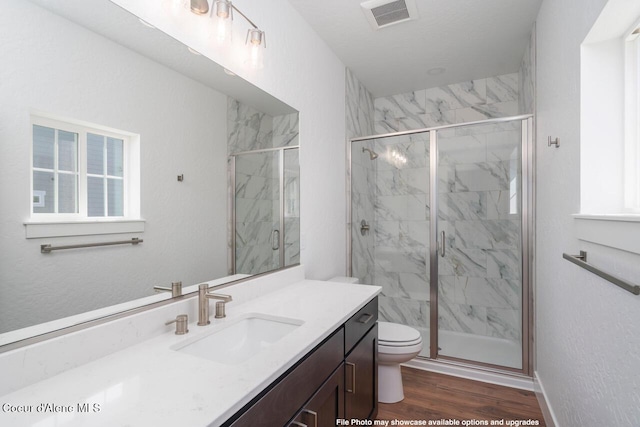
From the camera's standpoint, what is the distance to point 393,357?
198 centimetres

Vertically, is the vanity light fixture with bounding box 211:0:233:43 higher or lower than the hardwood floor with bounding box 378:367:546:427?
higher

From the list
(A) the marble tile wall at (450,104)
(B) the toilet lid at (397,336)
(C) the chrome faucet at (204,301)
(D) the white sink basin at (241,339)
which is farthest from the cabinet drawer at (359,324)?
(A) the marble tile wall at (450,104)

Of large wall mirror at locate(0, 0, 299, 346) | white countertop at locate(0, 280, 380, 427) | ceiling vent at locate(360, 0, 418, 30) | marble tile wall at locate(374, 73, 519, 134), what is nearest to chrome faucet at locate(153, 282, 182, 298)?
large wall mirror at locate(0, 0, 299, 346)

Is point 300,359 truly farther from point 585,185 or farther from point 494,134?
point 494,134

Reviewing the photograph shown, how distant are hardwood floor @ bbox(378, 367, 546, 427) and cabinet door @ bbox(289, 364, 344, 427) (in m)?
0.84

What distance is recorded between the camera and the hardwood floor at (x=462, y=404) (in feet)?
6.11

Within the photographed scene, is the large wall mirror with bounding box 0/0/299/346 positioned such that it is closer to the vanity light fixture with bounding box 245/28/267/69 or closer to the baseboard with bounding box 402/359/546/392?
the vanity light fixture with bounding box 245/28/267/69

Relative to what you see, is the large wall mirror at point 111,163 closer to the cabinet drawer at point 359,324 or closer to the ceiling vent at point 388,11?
the cabinet drawer at point 359,324

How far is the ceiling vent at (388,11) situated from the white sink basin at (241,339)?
1935mm

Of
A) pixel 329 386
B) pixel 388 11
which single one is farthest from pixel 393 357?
pixel 388 11

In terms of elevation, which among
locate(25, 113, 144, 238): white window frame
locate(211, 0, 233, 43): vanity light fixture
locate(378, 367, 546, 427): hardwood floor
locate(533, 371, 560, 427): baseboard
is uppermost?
locate(211, 0, 233, 43): vanity light fixture

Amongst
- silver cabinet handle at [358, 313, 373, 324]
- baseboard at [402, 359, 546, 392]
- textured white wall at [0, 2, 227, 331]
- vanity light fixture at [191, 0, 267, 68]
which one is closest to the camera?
textured white wall at [0, 2, 227, 331]

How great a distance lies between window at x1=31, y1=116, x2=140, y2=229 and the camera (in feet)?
2.67

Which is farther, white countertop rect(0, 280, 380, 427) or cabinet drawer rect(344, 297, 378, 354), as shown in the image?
cabinet drawer rect(344, 297, 378, 354)
